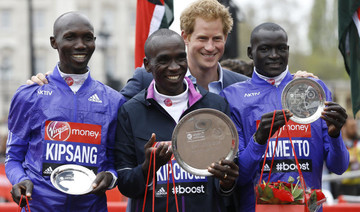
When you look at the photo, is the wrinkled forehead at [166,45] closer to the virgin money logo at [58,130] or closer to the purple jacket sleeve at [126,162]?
the purple jacket sleeve at [126,162]

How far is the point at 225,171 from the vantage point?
13.2 ft

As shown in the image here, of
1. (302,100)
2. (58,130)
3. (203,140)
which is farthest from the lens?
(58,130)

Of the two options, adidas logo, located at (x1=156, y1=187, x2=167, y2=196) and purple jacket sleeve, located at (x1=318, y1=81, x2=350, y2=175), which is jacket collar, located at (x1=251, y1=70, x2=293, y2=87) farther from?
adidas logo, located at (x1=156, y1=187, x2=167, y2=196)

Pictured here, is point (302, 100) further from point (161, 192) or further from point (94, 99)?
point (94, 99)

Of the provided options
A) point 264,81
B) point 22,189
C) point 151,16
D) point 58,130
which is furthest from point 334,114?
A: point 151,16

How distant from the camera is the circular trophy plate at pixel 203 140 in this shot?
13.2 ft

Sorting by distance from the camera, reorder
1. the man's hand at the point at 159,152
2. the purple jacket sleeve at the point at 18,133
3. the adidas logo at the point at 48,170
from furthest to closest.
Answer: the purple jacket sleeve at the point at 18,133 < the adidas logo at the point at 48,170 < the man's hand at the point at 159,152

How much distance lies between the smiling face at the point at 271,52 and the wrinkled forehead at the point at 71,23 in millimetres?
1218

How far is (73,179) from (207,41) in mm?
1669

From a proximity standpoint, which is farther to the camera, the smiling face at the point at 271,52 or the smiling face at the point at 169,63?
the smiling face at the point at 271,52

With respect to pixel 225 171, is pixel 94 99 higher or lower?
higher

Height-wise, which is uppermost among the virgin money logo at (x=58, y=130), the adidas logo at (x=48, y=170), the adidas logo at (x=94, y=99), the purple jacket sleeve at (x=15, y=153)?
the adidas logo at (x=94, y=99)

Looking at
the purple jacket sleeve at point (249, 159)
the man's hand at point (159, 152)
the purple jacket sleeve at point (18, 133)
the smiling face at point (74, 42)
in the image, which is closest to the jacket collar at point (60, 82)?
the smiling face at point (74, 42)

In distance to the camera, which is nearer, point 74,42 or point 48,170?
point 48,170
